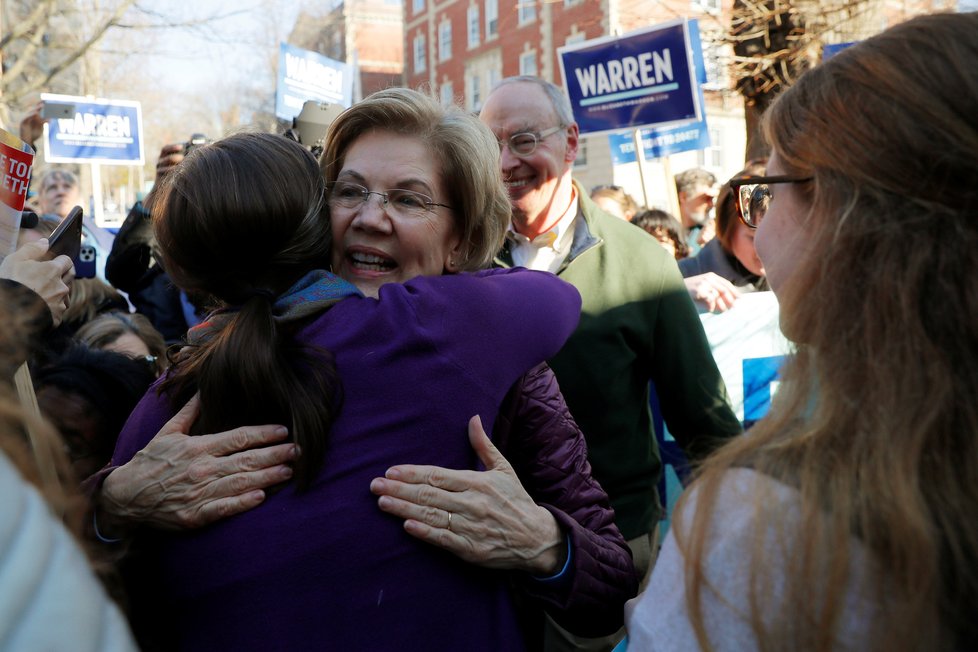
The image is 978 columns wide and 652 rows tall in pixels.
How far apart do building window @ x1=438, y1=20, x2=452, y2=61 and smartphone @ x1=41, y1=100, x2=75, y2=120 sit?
1393 inches

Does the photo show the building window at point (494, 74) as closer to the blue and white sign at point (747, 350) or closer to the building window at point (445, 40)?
the building window at point (445, 40)

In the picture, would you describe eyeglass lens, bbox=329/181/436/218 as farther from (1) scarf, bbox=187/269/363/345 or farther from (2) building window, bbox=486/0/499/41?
(2) building window, bbox=486/0/499/41

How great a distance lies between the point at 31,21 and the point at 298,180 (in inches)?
645

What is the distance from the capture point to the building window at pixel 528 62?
32419 mm

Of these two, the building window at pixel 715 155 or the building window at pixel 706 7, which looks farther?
the building window at pixel 715 155

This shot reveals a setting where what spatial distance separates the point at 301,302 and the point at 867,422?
99cm

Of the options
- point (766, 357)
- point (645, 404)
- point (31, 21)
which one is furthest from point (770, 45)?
point (31, 21)

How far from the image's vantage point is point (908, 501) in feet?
Answer: 3.25

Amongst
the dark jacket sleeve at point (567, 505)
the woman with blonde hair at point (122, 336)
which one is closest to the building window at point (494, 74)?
the woman with blonde hair at point (122, 336)

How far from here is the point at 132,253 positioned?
187 inches

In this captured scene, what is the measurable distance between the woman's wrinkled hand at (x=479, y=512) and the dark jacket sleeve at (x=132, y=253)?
3.39m

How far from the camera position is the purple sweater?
4.85 feet

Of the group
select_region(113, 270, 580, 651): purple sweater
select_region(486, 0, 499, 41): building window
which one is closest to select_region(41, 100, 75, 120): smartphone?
select_region(113, 270, 580, 651): purple sweater

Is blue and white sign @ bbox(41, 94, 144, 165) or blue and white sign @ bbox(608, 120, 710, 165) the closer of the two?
blue and white sign @ bbox(608, 120, 710, 165)
